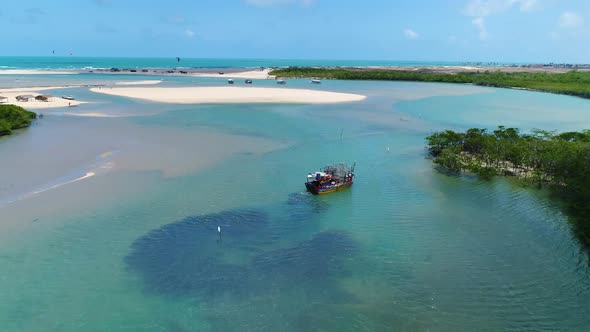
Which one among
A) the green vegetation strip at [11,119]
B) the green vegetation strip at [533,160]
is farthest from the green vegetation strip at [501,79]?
the green vegetation strip at [11,119]

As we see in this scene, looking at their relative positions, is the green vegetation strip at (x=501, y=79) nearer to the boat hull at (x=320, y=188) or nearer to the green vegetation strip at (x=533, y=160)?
the green vegetation strip at (x=533, y=160)

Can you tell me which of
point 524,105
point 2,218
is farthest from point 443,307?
point 524,105

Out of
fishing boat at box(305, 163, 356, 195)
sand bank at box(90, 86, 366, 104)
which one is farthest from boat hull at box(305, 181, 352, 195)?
sand bank at box(90, 86, 366, 104)

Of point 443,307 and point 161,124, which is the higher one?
point 161,124

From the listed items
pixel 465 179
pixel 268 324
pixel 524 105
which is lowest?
pixel 268 324

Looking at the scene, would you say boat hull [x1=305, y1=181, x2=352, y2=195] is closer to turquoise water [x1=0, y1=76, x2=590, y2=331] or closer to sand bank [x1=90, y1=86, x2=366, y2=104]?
turquoise water [x1=0, y1=76, x2=590, y2=331]

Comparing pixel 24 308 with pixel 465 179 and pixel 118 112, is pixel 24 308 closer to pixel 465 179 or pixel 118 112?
pixel 465 179
